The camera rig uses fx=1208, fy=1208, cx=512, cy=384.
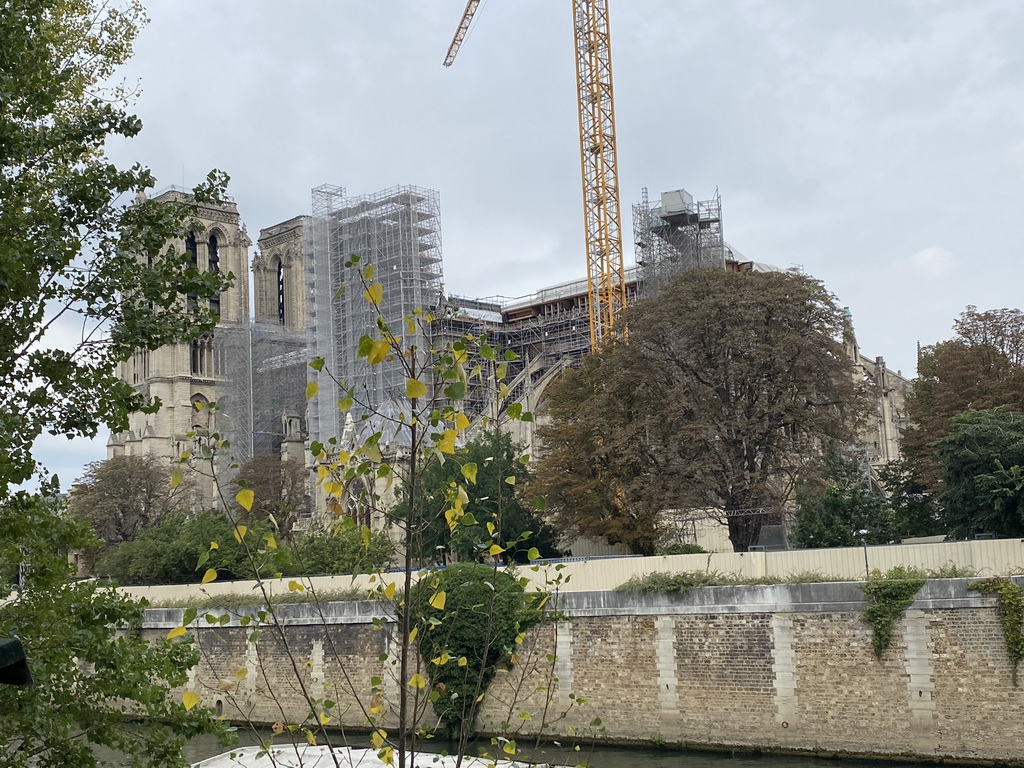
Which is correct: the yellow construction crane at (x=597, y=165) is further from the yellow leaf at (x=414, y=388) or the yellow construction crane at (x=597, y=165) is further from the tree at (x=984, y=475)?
the yellow leaf at (x=414, y=388)

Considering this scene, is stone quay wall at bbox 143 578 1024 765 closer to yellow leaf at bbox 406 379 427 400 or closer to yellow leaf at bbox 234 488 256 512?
yellow leaf at bbox 234 488 256 512

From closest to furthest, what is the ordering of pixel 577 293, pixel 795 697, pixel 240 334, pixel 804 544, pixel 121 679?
pixel 121 679, pixel 795 697, pixel 804 544, pixel 577 293, pixel 240 334

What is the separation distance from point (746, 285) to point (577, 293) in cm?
4114

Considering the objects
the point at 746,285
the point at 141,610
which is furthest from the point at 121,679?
the point at 746,285

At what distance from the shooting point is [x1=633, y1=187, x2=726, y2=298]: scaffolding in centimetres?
5541

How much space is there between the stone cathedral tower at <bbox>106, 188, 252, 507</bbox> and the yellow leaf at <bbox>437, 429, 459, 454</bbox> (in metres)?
73.3

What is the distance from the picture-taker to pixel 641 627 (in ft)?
76.6

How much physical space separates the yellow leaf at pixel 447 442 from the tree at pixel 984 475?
2374 cm

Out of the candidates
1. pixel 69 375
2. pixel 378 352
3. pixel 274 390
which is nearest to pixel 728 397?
pixel 69 375

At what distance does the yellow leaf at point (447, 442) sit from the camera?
4902mm

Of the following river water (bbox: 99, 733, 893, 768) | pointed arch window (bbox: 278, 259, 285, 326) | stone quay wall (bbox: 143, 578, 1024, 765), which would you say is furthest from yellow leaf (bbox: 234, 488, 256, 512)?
pointed arch window (bbox: 278, 259, 285, 326)

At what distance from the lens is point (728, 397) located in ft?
107

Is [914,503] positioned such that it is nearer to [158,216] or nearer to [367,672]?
[367,672]

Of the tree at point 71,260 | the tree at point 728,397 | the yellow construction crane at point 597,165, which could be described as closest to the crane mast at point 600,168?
the yellow construction crane at point 597,165
